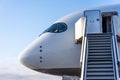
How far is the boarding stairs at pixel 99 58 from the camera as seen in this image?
12.4 m

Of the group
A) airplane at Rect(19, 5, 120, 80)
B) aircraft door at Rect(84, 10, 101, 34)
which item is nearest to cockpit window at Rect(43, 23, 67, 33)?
airplane at Rect(19, 5, 120, 80)

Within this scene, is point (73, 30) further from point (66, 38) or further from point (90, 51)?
point (90, 51)

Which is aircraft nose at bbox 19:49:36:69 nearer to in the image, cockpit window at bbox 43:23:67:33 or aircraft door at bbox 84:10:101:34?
cockpit window at bbox 43:23:67:33

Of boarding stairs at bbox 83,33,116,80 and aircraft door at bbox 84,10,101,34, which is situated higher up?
aircraft door at bbox 84,10,101,34

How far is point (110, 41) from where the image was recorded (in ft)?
46.2

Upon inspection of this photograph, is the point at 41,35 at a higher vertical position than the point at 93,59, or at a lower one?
higher

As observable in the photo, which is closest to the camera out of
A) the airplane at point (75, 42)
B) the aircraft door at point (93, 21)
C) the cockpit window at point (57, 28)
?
the airplane at point (75, 42)

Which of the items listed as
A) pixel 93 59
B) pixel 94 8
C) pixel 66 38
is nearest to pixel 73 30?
pixel 66 38

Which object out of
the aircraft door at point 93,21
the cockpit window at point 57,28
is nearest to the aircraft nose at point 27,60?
the cockpit window at point 57,28

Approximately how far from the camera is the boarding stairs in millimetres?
12383

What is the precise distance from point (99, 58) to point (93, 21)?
2.72 m

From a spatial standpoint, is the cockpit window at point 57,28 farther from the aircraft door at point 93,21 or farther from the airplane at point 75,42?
the aircraft door at point 93,21

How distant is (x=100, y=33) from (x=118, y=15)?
163cm

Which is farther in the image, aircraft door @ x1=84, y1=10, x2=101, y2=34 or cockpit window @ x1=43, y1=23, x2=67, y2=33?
cockpit window @ x1=43, y1=23, x2=67, y2=33
